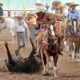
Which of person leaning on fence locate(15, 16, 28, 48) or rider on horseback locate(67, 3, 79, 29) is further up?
rider on horseback locate(67, 3, 79, 29)

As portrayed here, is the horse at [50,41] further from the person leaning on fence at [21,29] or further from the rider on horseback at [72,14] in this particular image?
the person leaning on fence at [21,29]

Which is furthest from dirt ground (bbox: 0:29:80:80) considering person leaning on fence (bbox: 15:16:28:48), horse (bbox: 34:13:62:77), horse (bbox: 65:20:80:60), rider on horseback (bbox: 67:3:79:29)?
person leaning on fence (bbox: 15:16:28:48)

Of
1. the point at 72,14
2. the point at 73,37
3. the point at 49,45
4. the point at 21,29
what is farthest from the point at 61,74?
the point at 21,29

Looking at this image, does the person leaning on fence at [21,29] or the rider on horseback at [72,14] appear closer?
the rider on horseback at [72,14]

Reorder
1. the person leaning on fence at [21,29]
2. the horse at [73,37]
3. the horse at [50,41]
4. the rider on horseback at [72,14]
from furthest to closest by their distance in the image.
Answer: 1. the person leaning on fence at [21,29]
2. the rider on horseback at [72,14]
3. the horse at [73,37]
4. the horse at [50,41]

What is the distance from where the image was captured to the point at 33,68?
12000 millimetres

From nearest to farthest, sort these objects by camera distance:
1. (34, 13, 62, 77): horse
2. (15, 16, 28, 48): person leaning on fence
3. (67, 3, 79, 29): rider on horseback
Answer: (34, 13, 62, 77): horse
(67, 3, 79, 29): rider on horseback
(15, 16, 28, 48): person leaning on fence

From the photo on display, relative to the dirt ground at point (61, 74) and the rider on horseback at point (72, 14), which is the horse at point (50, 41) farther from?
the rider on horseback at point (72, 14)

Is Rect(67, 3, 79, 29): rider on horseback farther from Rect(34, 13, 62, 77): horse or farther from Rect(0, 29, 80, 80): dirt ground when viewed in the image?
Rect(34, 13, 62, 77): horse

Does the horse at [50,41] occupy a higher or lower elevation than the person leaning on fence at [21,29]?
higher

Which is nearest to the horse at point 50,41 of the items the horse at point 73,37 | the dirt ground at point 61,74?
the dirt ground at point 61,74

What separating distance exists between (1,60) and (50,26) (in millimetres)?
4096

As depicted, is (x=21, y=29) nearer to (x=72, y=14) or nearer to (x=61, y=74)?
(x=72, y=14)

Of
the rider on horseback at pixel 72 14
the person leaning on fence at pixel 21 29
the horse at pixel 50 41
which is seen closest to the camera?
the horse at pixel 50 41
